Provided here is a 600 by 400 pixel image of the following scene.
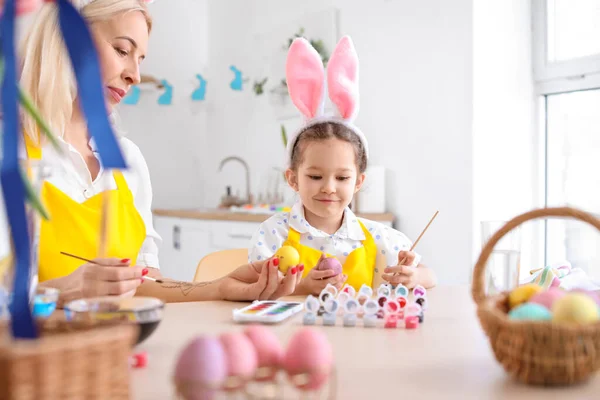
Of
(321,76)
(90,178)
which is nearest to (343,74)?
(321,76)

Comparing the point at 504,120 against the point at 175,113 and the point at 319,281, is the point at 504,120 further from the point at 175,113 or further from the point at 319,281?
the point at 175,113

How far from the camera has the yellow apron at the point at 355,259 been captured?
66.6 inches

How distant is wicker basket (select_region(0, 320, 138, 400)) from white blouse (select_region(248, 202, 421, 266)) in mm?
1146

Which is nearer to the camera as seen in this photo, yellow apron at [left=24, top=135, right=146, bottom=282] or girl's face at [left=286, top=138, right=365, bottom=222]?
yellow apron at [left=24, top=135, right=146, bottom=282]

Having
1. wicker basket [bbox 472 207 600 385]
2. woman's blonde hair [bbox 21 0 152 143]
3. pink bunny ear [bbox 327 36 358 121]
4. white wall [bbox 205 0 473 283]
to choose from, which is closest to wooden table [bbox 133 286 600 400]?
wicker basket [bbox 472 207 600 385]

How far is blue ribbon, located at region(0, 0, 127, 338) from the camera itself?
20.7 inches

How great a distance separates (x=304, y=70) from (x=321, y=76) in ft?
0.17

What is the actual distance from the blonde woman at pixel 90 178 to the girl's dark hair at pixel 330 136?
0.50 metres

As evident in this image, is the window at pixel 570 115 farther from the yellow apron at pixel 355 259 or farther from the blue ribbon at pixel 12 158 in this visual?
the blue ribbon at pixel 12 158

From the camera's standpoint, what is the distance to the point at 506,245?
122 centimetres

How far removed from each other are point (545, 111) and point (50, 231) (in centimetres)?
242

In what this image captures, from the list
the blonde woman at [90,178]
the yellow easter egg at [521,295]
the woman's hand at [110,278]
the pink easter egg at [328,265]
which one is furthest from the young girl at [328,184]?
the yellow easter egg at [521,295]

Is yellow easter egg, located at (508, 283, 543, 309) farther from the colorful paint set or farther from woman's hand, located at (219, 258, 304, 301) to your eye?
woman's hand, located at (219, 258, 304, 301)

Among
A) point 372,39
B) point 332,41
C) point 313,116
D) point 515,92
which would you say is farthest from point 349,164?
point 332,41
